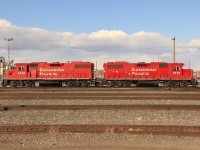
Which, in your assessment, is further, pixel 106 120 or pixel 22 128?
pixel 106 120

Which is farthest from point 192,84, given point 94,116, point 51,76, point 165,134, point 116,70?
point 165,134

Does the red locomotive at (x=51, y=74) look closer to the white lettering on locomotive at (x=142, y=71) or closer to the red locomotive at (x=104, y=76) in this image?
the red locomotive at (x=104, y=76)

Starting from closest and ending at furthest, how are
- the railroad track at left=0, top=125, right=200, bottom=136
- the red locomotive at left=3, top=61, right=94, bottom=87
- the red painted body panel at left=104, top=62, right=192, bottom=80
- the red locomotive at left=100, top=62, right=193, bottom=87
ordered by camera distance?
the railroad track at left=0, top=125, right=200, bottom=136
the red locomotive at left=100, top=62, right=193, bottom=87
the red painted body panel at left=104, top=62, right=192, bottom=80
the red locomotive at left=3, top=61, right=94, bottom=87

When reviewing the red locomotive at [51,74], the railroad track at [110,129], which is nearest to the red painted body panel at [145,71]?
the red locomotive at [51,74]

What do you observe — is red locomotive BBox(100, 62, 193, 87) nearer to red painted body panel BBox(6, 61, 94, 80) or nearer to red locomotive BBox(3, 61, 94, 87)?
red locomotive BBox(3, 61, 94, 87)

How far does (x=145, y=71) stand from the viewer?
145 ft

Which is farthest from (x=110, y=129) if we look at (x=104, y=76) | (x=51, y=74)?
(x=51, y=74)

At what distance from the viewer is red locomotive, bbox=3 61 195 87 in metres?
43.0

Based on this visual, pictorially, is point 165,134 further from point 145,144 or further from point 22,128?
point 22,128

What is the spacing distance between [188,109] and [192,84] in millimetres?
27491

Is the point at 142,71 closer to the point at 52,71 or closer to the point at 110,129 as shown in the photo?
the point at 52,71

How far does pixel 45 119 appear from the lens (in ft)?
42.7

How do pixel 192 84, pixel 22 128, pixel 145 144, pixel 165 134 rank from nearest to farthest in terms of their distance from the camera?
pixel 145 144
pixel 165 134
pixel 22 128
pixel 192 84

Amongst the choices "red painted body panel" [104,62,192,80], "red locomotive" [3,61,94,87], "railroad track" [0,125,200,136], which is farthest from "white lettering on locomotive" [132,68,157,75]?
"railroad track" [0,125,200,136]
